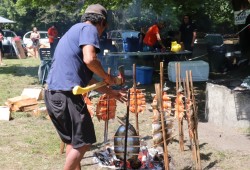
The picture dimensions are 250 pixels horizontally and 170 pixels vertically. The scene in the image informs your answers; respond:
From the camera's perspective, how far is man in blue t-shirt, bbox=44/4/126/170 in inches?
161

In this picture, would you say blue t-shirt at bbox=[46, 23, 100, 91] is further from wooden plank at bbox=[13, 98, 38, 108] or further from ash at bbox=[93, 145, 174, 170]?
wooden plank at bbox=[13, 98, 38, 108]

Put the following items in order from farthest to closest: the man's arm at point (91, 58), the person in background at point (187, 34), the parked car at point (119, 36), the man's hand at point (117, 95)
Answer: the parked car at point (119, 36)
the person in background at point (187, 34)
the man's hand at point (117, 95)
the man's arm at point (91, 58)

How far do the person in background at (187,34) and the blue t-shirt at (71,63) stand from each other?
1068 centimetres

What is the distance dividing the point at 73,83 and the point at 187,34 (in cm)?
1097

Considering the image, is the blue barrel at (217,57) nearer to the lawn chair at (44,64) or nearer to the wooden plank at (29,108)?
the lawn chair at (44,64)

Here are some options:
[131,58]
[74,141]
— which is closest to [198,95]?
[131,58]

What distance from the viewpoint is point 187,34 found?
47.9 ft

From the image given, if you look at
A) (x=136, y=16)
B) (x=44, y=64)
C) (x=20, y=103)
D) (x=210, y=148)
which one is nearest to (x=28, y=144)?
(x=20, y=103)

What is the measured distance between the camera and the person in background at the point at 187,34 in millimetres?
14536

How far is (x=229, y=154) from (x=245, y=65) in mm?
8462

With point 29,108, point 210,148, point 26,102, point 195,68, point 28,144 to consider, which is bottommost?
point 210,148

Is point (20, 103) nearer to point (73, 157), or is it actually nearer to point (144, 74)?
point (144, 74)

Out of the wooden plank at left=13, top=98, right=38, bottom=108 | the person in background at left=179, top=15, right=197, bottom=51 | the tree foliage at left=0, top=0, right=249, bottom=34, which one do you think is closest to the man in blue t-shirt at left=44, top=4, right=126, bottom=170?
the wooden plank at left=13, top=98, right=38, bottom=108

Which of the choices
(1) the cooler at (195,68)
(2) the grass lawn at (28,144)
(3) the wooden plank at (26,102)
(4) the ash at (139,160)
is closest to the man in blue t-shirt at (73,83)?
(4) the ash at (139,160)
